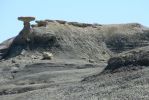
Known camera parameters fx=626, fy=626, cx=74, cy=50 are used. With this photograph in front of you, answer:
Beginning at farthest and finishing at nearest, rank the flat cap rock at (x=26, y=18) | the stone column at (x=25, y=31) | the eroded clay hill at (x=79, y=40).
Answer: the flat cap rock at (x=26, y=18) < the stone column at (x=25, y=31) < the eroded clay hill at (x=79, y=40)

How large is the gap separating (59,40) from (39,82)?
22.6 m

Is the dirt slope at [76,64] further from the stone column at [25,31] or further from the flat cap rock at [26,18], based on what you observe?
the flat cap rock at [26,18]

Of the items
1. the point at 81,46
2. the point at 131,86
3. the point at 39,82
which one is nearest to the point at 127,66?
the point at 131,86

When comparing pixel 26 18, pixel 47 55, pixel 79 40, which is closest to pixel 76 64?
pixel 47 55

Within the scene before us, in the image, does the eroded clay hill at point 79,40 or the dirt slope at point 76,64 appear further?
the eroded clay hill at point 79,40

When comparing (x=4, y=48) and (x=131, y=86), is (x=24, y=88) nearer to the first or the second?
(x=131, y=86)

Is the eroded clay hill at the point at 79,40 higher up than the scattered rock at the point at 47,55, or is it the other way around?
the eroded clay hill at the point at 79,40

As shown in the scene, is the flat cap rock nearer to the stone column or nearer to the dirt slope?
the stone column

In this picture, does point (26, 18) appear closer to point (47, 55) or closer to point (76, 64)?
point (47, 55)

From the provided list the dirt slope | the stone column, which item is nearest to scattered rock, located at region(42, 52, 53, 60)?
the dirt slope

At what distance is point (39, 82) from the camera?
188 feet

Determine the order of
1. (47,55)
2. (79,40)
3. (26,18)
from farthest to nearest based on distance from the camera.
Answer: (26,18) → (79,40) → (47,55)

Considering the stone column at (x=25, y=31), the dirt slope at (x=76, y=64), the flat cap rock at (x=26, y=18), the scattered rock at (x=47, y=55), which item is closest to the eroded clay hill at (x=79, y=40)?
the dirt slope at (x=76, y=64)

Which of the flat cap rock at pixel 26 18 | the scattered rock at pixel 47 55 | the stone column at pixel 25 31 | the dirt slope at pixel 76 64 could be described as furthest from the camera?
the flat cap rock at pixel 26 18
